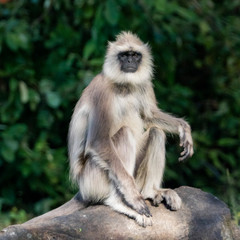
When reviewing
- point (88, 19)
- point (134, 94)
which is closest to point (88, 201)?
point (134, 94)

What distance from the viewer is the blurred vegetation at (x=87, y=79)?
8750mm

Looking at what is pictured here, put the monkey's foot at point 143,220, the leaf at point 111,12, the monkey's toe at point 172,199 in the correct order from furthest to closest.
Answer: the leaf at point 111,12, the monkey's toe at point 172,199, the monkey's foot at point 143,220

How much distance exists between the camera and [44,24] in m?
9.71

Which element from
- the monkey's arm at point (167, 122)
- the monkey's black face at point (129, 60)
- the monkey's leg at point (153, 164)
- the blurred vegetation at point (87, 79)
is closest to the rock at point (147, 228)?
the monkey's leg at point (153, 164)

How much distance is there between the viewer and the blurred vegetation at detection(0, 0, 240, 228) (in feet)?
28.7

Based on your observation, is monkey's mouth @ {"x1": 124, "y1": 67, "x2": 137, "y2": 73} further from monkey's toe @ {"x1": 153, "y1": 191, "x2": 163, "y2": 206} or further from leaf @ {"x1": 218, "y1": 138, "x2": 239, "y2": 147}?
leaf @ {"x1": 218, "y1": 138, "x2": 239, "y2": 147}

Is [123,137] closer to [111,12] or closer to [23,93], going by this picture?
[111,12]

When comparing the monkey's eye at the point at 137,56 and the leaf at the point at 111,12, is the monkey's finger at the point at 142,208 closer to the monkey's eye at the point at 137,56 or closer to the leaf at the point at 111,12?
the monkey's eye at the point at 137,56

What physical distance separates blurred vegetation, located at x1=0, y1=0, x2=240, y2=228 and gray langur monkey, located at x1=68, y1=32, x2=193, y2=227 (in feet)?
7.40

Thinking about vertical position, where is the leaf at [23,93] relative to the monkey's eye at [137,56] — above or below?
below

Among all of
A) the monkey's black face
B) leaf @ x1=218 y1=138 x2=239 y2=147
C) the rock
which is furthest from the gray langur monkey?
leaf @ x1=218 y1=138 x2=239 y2=147

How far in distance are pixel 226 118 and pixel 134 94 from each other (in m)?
3.77

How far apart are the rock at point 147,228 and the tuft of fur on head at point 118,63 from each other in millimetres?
1023

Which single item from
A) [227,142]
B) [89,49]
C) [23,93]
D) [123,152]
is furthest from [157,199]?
[227,142]
